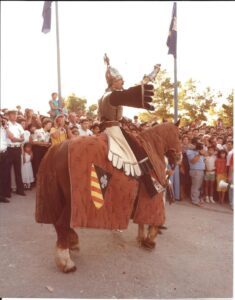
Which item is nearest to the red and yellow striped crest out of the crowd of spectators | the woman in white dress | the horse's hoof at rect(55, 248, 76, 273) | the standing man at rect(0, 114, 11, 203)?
the horse's hoof at rect(55, 248, 76, 273)

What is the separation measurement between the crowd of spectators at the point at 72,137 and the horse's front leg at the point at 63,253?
269 centimetres

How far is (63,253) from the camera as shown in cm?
370

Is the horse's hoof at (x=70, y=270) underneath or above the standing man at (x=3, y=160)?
underneath

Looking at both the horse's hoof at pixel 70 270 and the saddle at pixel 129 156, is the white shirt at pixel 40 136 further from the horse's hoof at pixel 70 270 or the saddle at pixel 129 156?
the horse's hoof at pixel 70 270

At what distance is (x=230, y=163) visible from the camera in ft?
22.3

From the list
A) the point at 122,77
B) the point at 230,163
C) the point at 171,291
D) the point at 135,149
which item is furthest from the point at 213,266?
the point at 230,163

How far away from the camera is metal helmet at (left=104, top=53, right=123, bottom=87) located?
12.8ft

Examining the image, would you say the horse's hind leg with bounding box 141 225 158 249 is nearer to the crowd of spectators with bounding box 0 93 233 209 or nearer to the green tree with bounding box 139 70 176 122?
the crowd of spectators with bounding box 0 93 233 209

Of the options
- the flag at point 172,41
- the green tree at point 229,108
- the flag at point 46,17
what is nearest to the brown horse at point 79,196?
the green tree at point 229,108

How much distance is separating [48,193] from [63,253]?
2.17 ft

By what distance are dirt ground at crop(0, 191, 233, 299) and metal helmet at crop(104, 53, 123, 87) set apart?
2.10m

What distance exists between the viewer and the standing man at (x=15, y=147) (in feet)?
20.8

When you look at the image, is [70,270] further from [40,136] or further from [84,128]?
[84,128]

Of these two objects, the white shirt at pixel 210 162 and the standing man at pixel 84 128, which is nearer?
the standing man at pixel 84 128
